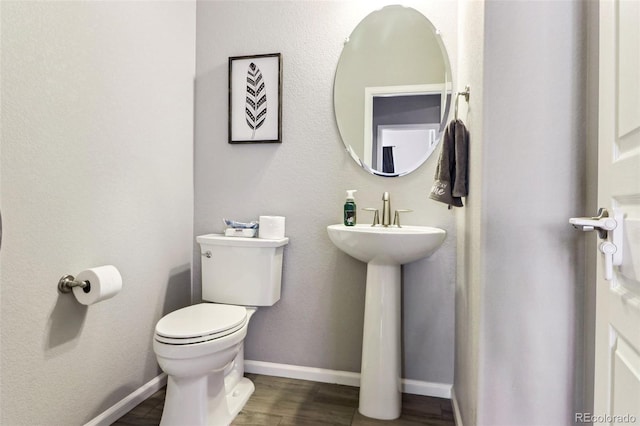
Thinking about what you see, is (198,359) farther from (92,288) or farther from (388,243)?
(388,243)

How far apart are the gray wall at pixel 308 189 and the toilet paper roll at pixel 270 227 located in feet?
0.36

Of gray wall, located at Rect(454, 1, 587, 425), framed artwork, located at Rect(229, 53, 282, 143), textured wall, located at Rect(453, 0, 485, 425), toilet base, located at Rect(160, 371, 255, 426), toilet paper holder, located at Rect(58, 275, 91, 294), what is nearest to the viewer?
gray wall, located at Rect(454, 1, 587, 425)

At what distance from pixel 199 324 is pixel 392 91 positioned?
4.92 feet

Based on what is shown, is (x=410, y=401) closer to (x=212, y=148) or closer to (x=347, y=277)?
(x=347, y=277)

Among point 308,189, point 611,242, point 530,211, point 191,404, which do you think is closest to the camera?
point 611,242

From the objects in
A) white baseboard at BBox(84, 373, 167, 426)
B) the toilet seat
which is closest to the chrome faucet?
the toilet seat

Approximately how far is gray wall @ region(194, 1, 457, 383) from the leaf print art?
12cm

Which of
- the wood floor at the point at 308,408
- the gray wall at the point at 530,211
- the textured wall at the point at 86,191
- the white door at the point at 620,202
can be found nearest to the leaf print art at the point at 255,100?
the textured wall at the point at 86,191

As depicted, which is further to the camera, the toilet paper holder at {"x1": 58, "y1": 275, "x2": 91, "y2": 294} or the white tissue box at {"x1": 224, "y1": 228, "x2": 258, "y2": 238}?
the white tissue box at {"x1": 224, "y1": 228, "x2": 258, "y2": 238}

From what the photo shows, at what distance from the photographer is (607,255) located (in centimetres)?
76

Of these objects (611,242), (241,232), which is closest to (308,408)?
(241,232)

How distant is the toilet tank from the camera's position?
6.54 ft

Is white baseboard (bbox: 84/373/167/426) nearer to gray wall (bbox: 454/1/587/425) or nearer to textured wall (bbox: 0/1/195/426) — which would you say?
textured wall (bbox: 0/1/195/426)

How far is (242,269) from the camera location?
2.00 metres
